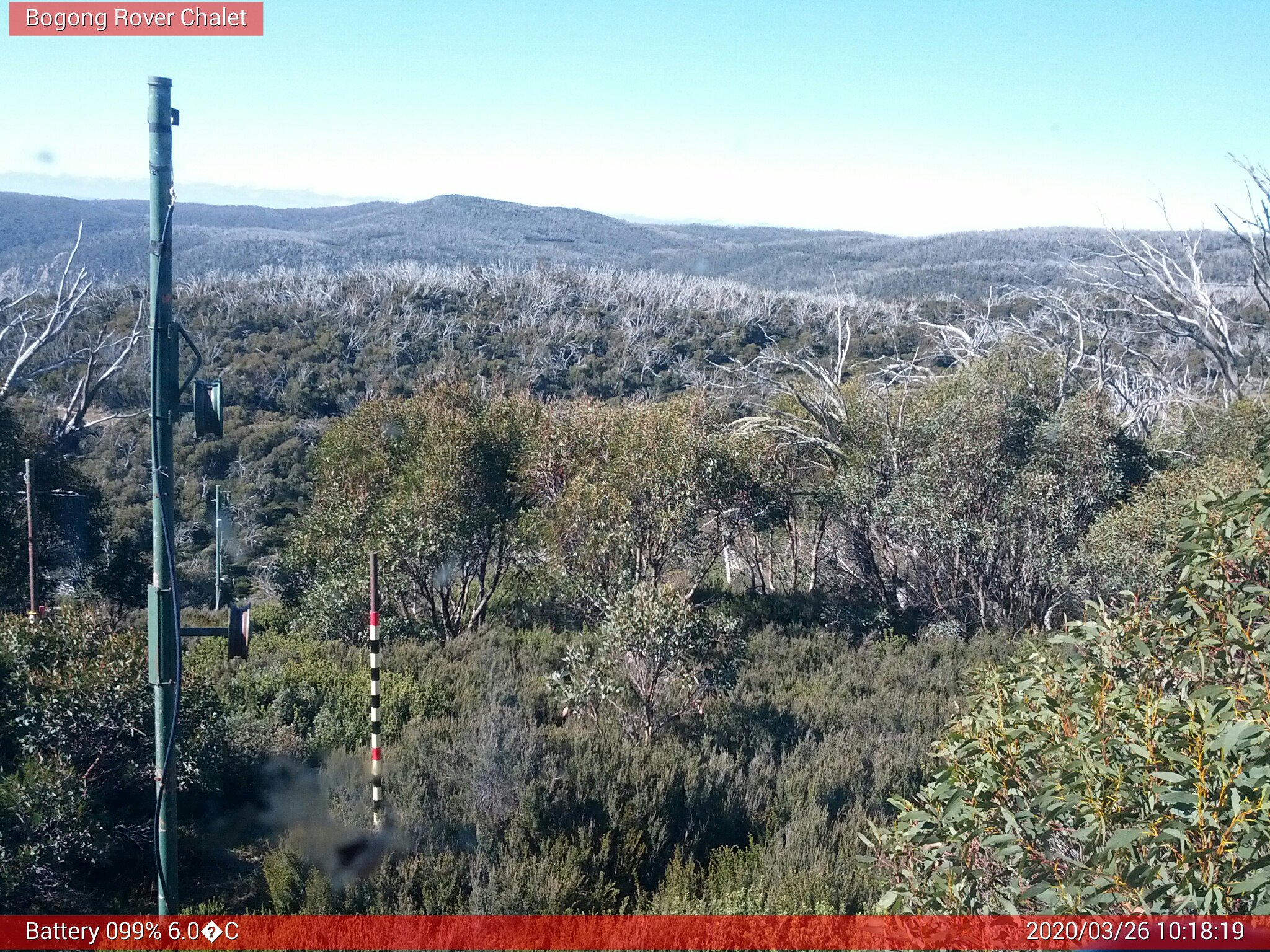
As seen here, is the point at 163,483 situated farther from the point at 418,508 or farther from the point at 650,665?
the point at 418,508

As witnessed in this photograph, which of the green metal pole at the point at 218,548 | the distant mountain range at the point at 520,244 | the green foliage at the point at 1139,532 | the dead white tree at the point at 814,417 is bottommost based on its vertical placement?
the green metal pole at the point at 218,548

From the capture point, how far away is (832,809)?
269 inches

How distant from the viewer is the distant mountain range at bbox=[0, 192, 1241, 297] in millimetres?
47688

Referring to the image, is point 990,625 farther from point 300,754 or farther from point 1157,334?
point 1157,334

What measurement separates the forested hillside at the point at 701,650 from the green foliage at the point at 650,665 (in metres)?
0.04

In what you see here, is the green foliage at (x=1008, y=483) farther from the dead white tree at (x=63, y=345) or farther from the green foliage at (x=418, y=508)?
the dead white tree at (x=63, y=345)

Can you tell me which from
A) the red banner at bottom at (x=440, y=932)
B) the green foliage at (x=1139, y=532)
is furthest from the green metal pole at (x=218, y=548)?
the green foliage at (x=1139, y=532)

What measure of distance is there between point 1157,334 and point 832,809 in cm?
2772

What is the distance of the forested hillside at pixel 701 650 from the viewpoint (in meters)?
3.16

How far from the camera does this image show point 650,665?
855cm

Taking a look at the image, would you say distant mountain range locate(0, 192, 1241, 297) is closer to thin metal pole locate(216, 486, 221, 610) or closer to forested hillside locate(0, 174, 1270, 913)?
thin metal pole locate(216, 486, 221, 610)

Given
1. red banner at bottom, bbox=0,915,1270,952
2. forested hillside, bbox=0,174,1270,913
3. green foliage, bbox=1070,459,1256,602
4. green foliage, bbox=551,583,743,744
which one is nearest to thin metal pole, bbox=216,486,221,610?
forested hillside, bbox=0,174,1270,913

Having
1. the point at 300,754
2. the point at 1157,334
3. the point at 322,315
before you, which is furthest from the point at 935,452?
the point at 322,315

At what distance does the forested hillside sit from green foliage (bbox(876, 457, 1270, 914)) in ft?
0.05
